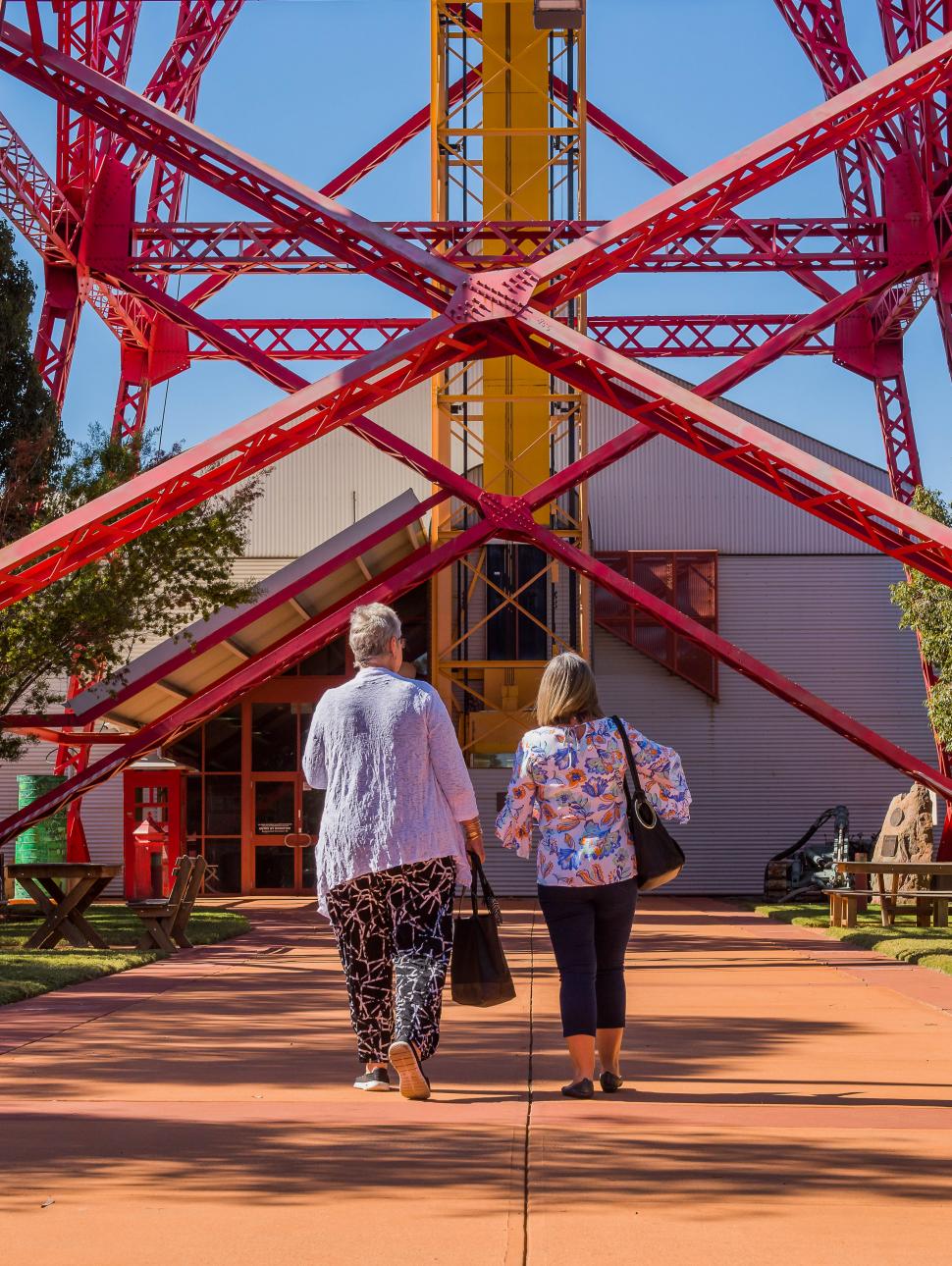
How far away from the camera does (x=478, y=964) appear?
679 cm

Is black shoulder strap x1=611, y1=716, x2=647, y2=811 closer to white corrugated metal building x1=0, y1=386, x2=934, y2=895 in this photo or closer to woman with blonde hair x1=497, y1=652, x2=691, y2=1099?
woman with blonde hair x1=497, y1=652, x2=691, y2=1099

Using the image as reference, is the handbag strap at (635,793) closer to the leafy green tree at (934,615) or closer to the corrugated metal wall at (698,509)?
the leafy green tree at (934,615)

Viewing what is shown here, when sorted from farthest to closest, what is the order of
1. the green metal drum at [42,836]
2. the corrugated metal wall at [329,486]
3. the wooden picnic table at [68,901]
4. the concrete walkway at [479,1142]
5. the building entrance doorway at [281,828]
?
the corrugated metal wall at [329,486], the building entrance doorway at [281,828], the green metal drum at [42,836], the wooden picnic table at [68,901], the concrete walkway at [479,1142]

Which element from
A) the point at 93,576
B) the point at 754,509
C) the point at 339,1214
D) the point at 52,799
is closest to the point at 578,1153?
the point at 339,1214

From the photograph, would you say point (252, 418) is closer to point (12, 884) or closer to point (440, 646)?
point (440, 646)

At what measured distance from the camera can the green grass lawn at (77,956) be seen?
1130cm

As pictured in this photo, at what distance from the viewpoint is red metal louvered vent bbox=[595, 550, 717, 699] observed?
32031mm

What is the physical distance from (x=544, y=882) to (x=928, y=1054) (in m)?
2.40

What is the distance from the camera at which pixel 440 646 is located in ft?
86.7

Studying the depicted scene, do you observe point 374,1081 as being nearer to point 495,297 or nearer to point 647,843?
point 647,843

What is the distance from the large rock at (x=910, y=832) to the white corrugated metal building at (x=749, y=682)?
6.60m

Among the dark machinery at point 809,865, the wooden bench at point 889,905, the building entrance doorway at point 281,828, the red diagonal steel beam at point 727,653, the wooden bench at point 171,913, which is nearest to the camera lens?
the wooden bench at point 171,913

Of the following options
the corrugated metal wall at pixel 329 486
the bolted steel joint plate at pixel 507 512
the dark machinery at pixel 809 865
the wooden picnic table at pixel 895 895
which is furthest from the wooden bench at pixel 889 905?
the corrugated metal wall at pixel 329 486

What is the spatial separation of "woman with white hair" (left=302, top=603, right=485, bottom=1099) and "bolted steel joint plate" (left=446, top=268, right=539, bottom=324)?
32.2ft
